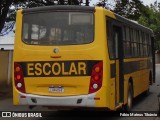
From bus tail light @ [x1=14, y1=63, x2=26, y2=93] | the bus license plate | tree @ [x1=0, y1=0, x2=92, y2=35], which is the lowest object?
the bus license plate

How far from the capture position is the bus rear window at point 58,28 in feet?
37.0

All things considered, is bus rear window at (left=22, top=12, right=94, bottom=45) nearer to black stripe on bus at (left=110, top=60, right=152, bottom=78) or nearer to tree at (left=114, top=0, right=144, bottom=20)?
black stripe on bus at (left=110, top=60, right=152, bottom=78)

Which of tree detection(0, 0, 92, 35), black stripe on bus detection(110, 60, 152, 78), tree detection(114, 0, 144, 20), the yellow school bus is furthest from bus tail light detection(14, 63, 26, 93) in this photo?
tree detection(114, 0, 144, 20)

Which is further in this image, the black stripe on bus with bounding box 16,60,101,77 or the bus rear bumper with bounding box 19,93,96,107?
the black stripe on bus with bounding box 16,60,101,77

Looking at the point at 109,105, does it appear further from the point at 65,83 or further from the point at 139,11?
the point at 139,11

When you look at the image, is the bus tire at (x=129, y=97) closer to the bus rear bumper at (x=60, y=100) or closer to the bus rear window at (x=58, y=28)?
the bus rear bumper at (x=60, y=100)

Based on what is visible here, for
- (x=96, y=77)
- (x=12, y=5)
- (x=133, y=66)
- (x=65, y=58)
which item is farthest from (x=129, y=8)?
(x=96, y=77)

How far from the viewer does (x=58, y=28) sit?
11.5 meters

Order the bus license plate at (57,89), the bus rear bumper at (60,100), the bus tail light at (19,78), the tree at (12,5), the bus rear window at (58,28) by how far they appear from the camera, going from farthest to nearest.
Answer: the tree at (12,5), the bus tail light at (19,78), the bus rear window at (58,28), the bus license plate at (57,89), the bus rear bumper at (60,100)

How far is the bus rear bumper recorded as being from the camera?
428 inches

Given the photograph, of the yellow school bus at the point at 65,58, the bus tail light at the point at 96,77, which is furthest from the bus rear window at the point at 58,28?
the bus tail light at the point at 96,77

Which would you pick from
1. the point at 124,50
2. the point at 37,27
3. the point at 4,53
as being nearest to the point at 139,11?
the point at 4,53

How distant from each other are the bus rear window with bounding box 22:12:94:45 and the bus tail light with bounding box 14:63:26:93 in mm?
712

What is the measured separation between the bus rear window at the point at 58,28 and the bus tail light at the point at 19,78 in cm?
71
